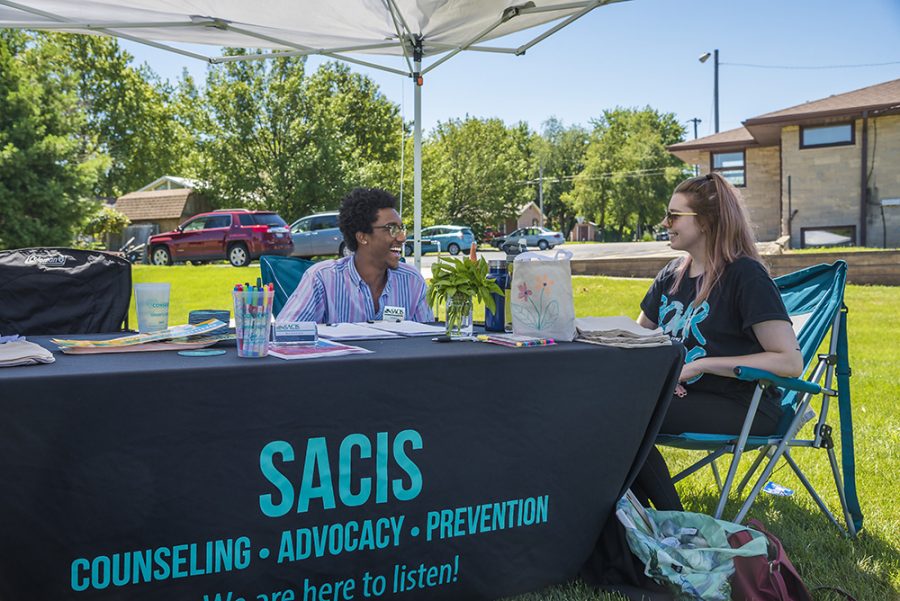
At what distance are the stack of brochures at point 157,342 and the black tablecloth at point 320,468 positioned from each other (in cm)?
8

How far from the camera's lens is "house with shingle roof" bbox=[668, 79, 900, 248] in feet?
62.4

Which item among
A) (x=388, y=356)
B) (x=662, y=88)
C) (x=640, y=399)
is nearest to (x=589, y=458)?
(x=640, y=399)

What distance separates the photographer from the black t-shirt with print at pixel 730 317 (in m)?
2.54

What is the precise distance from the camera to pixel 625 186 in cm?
4878

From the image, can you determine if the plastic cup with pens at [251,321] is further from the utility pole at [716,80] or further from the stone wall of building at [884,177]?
the utility pole at [716,80]

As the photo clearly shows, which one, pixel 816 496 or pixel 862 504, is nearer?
pixel 816 496

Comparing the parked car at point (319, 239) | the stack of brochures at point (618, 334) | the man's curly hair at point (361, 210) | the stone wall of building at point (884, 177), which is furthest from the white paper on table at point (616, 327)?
the stone wall of building at point (884, 177)

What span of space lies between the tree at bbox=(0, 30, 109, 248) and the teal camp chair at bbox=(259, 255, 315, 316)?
1433cm

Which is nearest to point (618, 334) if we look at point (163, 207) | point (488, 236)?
point (163, 207)

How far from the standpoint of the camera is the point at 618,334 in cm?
219

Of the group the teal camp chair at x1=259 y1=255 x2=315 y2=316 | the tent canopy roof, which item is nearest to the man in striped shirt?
the teal camp chair at x1=259 y1=255 x2=315 y2=316

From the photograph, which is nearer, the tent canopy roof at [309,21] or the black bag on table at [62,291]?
the black bag on table at [62,291]

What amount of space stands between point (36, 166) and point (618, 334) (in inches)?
687

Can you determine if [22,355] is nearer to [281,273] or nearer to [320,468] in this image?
[320,468]
